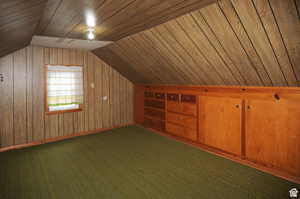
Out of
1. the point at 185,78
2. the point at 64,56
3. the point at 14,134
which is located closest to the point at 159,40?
the point at 185,78

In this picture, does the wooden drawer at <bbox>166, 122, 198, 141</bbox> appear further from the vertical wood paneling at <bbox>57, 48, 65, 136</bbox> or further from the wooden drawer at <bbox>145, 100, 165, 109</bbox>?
the vertical wood paneling at <bbox>57, 48, 65, 136</bbox>

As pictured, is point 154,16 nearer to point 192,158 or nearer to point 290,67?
point 290,67

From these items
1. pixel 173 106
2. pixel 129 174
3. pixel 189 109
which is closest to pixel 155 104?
pixel 173 106

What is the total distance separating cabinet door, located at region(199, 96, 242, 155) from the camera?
323 cm

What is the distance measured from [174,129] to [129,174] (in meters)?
1.98

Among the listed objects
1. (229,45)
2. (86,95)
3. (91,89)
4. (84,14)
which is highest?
(84,14)

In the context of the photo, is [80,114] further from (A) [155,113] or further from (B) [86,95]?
(A) [155,113]

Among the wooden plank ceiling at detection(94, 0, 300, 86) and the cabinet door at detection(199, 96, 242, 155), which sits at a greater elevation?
the wooden plank ceiling at detection(94, 0, 300, 86)

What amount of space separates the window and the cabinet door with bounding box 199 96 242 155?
10.1 feet

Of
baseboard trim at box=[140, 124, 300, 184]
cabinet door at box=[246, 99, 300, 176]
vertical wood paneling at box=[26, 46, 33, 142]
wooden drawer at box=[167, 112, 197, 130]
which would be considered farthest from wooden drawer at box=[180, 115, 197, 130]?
vertical wood paneling at box=[26, 46, 33, 142]

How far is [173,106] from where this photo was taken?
4523 mm

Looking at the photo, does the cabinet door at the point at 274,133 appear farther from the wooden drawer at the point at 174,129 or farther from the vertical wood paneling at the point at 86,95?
the vertical wood paneling at the point at 86,95

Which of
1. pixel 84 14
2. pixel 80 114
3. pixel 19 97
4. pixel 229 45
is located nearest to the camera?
pixel 84 14

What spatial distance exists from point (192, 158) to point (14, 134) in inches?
145
